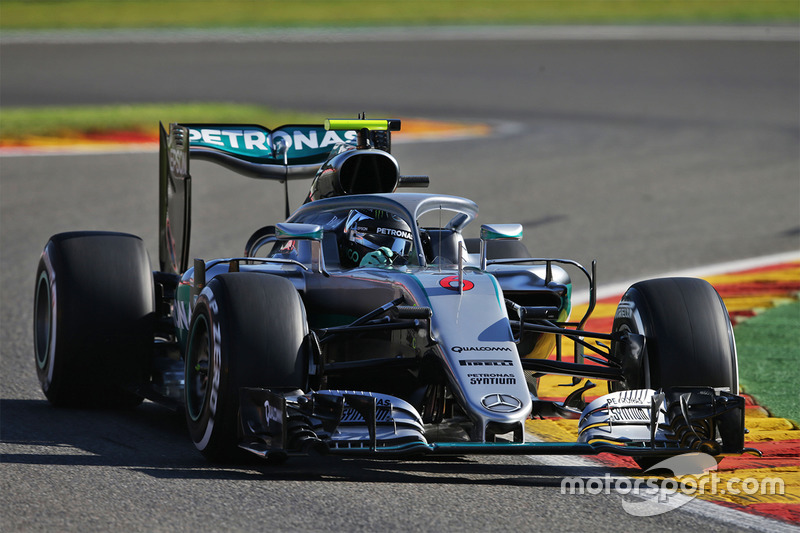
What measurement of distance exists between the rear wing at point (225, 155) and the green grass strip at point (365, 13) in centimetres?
3116

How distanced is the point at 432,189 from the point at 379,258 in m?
9.46

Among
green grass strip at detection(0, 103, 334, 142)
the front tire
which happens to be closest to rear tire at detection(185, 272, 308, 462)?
the front tire

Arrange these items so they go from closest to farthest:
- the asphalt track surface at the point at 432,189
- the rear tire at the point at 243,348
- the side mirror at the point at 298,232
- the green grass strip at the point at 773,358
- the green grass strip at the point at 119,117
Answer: the asphalt track surface at the point at 432,189
the rear tire at the point at 243,348
the side mirror at the point at 298,232
the green grass strip at the point at 773,358
the green grass strip at the point at 119,117

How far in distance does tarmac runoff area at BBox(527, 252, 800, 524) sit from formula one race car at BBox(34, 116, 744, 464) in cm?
25

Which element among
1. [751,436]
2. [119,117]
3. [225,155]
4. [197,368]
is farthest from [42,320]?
[119,117]

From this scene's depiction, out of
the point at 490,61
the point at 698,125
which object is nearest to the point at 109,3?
the point at 490,61

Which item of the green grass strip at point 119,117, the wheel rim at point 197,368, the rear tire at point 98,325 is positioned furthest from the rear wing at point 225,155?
the green grass strip at point 119,117

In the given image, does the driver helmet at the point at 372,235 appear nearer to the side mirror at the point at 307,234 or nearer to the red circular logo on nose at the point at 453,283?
the side mirror at the point at 307,234

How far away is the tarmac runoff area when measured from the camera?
16.8 ft

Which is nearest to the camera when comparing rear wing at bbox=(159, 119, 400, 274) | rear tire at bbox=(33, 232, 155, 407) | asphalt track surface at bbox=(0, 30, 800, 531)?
asphalt track surface at bbox=(0, 30, 800, 531)

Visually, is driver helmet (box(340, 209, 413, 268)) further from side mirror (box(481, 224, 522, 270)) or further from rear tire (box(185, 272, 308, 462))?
rear tire (box(185, 272, 308, 462))

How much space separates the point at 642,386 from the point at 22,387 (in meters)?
3.80

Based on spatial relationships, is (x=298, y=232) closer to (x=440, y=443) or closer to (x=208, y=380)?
(x=208, y=380)

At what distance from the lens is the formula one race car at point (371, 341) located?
5293 mm
